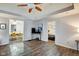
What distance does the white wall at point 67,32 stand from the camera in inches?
105

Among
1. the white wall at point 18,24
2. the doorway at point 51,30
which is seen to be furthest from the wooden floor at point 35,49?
the white wall at point 18,24

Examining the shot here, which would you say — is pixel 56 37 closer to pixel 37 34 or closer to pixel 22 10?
pixel 37 34

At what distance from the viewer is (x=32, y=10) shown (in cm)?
253

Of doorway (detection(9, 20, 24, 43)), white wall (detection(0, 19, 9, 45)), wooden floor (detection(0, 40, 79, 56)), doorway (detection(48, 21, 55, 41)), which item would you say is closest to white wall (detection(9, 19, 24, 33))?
doorway (detection(9, 20, 24, 43))

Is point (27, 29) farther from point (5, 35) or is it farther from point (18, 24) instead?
point (5, 35)

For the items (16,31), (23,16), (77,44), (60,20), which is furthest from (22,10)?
(77,44)

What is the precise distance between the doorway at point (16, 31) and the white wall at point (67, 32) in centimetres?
82

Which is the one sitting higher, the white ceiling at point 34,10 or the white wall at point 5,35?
the white ceiling at point 34,10

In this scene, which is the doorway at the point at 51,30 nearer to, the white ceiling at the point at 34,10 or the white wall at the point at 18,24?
the white ceiling at the point at 34,10

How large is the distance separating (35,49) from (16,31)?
0.60 m

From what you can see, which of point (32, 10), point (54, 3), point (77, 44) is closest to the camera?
point (54, 3)

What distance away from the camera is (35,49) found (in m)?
2.54

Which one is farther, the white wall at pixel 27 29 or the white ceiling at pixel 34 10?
the white wall at pixel 27 29

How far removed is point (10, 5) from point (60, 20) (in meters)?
1.15
